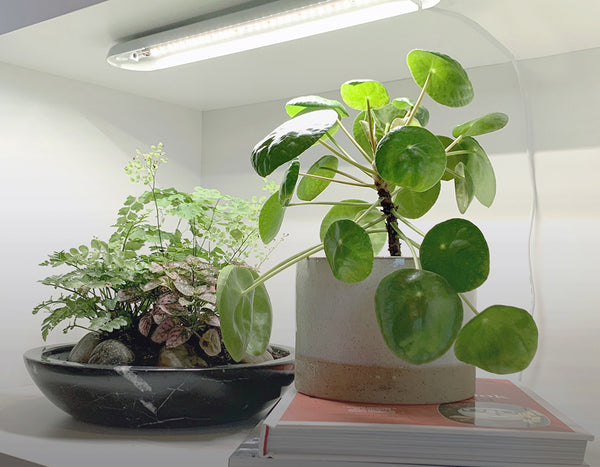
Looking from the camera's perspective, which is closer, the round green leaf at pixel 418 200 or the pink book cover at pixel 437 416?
the pink book cover at pixel 437 416

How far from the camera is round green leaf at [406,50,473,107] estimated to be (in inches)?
24.8

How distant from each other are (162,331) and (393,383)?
1.31ft

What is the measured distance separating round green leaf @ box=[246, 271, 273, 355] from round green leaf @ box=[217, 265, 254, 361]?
0.04m

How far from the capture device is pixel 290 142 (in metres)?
0.55

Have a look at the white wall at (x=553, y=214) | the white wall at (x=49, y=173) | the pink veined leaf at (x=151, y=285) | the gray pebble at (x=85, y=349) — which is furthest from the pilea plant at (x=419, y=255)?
the white wall at (x=49, y=173)

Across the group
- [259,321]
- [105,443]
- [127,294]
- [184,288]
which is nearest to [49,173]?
[127,294]

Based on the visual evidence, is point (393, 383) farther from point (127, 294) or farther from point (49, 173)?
point (49, 173)

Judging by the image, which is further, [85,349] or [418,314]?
[85,349]

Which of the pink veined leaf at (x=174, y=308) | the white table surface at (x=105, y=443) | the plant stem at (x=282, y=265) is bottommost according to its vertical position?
the white table surface at (x=105, y=443)

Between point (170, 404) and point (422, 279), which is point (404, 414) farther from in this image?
point (170, 404)

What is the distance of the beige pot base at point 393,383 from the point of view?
63cm

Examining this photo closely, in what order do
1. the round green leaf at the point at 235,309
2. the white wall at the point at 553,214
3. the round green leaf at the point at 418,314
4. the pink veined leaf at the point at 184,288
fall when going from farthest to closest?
1. the white wall at the point at 553,214
2. the pink veined leaf at the point at 184,288
3. the round green leaf at the point at 235,309
4. the round green leaf at the point at 418,314

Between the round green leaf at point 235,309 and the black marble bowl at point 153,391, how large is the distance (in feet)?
0.64

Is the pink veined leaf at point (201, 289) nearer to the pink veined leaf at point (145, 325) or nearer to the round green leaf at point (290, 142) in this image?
the pink veined leaf at point (145, 325)
